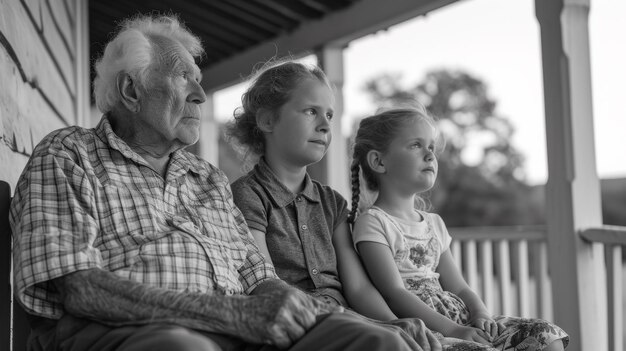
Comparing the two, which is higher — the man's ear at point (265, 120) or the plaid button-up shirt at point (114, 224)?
the man's ear at point (265, 120)

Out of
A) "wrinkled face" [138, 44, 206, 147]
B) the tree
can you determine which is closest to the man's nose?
"wrinkled face" [138, 44, 206, 147]

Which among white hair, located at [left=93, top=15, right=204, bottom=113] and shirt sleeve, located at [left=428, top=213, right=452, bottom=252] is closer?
white hair, located at [left=93, top=15, right=204, bottom=113]

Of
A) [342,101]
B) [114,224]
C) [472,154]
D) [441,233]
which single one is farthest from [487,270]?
[472,154]

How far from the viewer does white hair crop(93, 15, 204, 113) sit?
1.73 metres

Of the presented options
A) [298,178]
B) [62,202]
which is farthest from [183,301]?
[298,178]

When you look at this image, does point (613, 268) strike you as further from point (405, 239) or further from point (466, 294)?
point (405, 239)

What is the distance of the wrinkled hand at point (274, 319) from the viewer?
4.35 ft

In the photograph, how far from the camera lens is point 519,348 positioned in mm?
1812

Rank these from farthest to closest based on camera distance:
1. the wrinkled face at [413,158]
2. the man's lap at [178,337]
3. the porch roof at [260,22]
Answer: the porch roof at [260,22] < the wrinkled face at [413,158] < the man's lap at [178,337]

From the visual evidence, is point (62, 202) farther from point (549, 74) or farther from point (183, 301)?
point (549, 74)

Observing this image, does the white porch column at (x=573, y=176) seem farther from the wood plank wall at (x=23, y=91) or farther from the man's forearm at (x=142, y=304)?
the man's forearm at (x=142, y=304)

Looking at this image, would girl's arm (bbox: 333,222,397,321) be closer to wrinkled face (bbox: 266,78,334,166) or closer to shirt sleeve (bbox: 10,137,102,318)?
wrinkled face (bbox: 266,78,334,166)

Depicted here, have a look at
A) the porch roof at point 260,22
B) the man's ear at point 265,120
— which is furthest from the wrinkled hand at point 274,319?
the porch roof at point 260,22

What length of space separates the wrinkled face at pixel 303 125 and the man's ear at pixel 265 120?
0.07 ft
